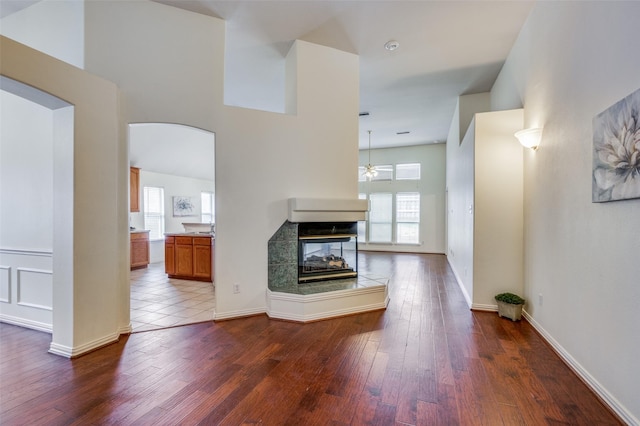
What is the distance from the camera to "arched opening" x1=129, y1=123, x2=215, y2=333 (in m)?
3.90

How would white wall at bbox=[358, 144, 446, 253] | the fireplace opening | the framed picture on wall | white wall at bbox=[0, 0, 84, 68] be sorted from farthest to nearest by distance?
white wall at bbox=[358, 144, 446, 253]
the framed picture on wall
the fireplace opening
white wall at bbox=[0, 0, 84, 68]

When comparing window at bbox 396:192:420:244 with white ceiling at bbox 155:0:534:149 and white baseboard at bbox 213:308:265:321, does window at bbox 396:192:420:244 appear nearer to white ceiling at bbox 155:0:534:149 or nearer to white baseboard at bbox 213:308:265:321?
white ceiling at bbox 155:0:534:149

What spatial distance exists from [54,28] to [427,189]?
9.20m

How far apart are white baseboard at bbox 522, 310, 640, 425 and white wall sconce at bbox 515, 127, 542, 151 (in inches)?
77.1

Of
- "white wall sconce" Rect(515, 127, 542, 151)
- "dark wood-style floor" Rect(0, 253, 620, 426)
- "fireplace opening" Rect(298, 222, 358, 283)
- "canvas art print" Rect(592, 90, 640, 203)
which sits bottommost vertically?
"dark wood-style floor" Rect(0, 253, 620, 426)

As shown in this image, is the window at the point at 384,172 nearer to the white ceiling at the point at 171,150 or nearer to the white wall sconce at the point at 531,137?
the white ceiling at the point at 171,150

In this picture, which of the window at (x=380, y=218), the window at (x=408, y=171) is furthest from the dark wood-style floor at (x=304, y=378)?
the window at (x=408, y=171)

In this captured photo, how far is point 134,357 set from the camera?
2.62 meters

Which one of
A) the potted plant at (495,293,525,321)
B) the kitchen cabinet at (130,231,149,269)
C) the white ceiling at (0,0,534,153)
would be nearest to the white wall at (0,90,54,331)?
the white ceiling at (0,0,534,153)

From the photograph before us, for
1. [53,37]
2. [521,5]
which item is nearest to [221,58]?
[53,37]

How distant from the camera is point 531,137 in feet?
10.4

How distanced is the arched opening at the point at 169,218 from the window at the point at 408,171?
6.06m

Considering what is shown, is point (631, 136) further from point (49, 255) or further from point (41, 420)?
point (49, 255)

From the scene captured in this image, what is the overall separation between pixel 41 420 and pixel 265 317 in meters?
2.12
